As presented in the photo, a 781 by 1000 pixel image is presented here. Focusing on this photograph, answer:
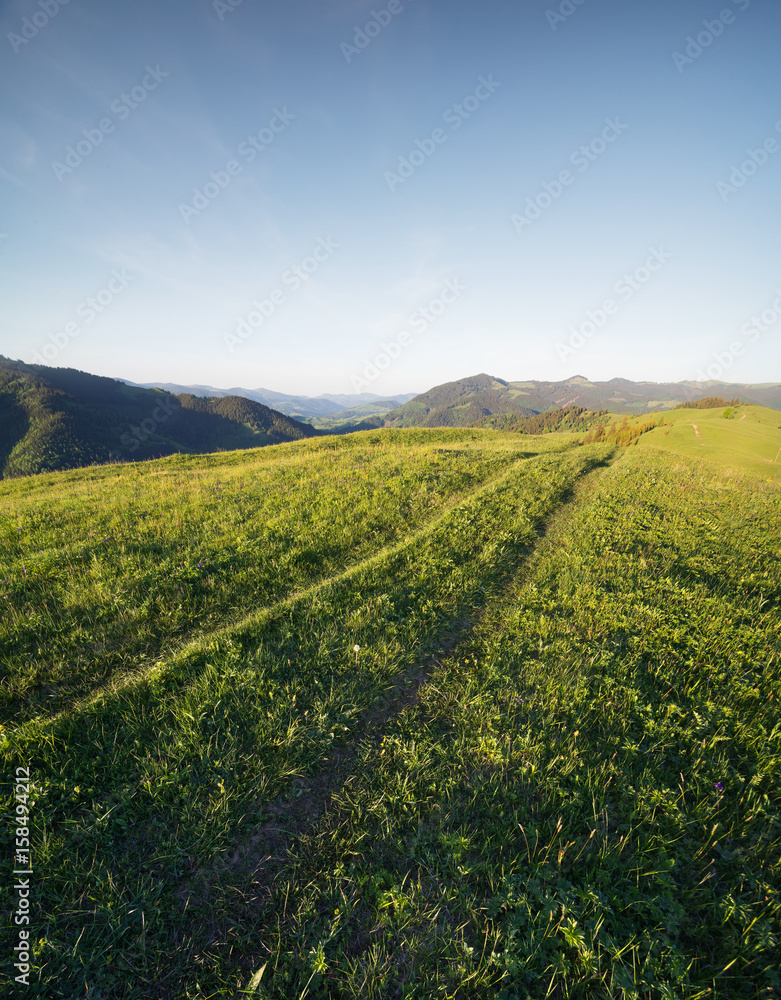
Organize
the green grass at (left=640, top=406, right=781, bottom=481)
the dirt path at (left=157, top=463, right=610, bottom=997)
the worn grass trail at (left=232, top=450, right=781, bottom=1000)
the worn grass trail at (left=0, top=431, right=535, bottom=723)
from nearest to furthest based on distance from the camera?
1. the worn grass trail at (left=232, top=450, right=781, bottom=1000)
2. the dirt path at (left=157, top=463, right=610, bottom=997)
3. the worn grass trail at (left=0, top=431, right=535, bottom=723)
4. the green grass at (left=640, top=406, right=781, bottom=481)

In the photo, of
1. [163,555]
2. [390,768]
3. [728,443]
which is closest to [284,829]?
[390,768]

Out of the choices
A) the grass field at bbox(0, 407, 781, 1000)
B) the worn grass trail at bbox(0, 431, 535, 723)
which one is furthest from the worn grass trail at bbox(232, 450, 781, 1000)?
the worn grass trail at bbox(0, 431, 535, 723)

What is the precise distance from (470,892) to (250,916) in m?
1.90

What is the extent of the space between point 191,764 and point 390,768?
226 cm

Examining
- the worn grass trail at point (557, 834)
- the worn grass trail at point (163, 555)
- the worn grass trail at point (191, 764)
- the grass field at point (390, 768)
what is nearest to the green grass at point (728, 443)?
the grass field at point (390, 768)

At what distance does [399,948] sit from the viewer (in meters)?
2.88

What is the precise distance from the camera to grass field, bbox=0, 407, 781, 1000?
2.81 m

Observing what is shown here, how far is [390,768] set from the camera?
420 cm

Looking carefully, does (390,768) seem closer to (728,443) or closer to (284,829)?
(284,829)

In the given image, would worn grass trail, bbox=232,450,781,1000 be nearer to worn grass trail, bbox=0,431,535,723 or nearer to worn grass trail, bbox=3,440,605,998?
worn grass trail, bbox=3,440,605,998

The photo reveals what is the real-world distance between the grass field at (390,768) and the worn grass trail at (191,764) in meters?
0.03

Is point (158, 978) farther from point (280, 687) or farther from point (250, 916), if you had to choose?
point (280, 687)

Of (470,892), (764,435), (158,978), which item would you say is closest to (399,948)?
(470,892)

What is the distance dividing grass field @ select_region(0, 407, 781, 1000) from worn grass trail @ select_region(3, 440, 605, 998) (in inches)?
1.0
